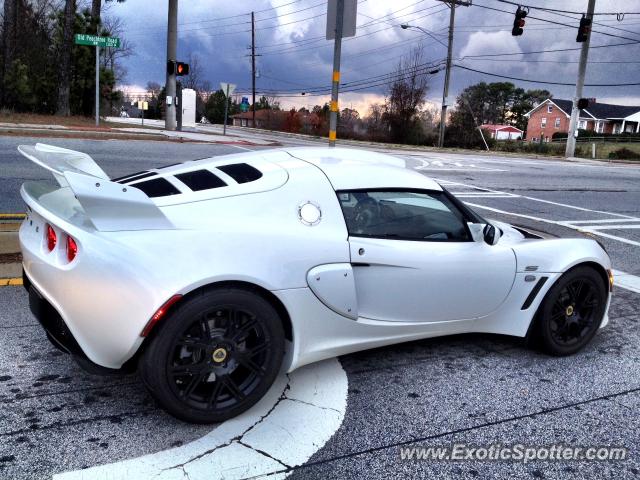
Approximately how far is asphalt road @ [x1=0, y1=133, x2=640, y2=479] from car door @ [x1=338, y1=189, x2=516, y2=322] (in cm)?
43

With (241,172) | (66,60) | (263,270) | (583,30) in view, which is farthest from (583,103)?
(263,270)

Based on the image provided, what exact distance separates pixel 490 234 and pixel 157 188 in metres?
2.02

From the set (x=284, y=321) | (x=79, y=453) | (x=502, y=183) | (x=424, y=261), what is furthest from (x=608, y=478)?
(x=502, y=183)

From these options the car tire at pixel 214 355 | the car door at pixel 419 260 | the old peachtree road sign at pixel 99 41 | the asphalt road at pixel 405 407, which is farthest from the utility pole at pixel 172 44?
the car tire at pixel 214 355

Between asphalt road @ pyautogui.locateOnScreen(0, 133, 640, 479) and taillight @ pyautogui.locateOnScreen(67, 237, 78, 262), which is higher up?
taillight @ pyautogui.locateOnScreen(67, 237, 78, 262)

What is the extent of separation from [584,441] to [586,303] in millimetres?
1313

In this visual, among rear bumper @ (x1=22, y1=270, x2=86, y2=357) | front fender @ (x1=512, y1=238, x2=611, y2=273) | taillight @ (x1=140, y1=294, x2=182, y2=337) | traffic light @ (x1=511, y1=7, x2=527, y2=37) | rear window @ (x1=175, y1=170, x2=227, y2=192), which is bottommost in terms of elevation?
rear bumper @ (x1=22, y1=270, x2=86, y2=357)

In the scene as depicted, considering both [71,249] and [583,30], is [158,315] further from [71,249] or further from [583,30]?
[583,30]

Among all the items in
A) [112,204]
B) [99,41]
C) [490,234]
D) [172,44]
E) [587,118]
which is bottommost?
[490,234]

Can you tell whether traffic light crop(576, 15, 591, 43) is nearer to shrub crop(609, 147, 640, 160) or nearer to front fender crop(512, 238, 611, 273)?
shrub crop(609, 147, 640, 160)

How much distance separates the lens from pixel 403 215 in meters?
3.63

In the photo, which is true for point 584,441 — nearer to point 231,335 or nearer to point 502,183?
point 231,335

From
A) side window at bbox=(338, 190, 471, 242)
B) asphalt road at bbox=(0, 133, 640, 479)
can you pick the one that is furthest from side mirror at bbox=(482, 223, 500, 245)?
asphalt road at bbox=(0, 133, 640, 479)

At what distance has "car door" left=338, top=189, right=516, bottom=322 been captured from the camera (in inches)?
125
